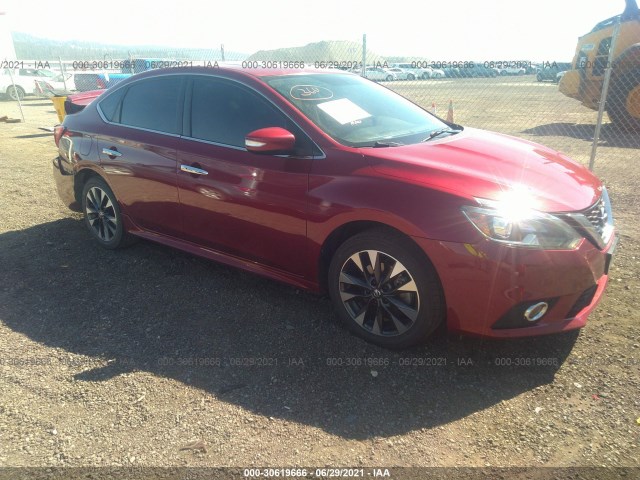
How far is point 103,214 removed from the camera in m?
4.70

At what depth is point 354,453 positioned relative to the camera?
2.29m

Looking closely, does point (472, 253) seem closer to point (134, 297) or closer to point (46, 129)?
point (134, 297)

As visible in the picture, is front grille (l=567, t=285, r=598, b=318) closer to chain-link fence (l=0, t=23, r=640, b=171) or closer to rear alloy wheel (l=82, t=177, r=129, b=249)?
rear alloy wheel (l=82, t=177, r=129, b=249)

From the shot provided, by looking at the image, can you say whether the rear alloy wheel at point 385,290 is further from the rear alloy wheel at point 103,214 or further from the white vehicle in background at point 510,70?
the white vehicle in background at point 510,70

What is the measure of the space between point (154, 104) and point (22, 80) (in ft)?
82.2

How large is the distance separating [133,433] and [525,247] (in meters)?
2.22

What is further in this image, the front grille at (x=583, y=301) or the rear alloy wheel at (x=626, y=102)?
the rear alloy wheel at (x=626, y=102)

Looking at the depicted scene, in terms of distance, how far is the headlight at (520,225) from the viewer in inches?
99.8

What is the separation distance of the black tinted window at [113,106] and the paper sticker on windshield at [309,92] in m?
1.87

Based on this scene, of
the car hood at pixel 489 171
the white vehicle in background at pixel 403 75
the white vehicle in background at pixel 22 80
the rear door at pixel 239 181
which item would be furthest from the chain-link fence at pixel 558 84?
the white vehicle in background at pixel 22 80

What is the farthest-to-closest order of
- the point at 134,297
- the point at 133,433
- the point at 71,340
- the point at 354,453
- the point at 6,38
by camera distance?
the point at 6,38
the point at 134,297
the point at 71,340
the point at 133,433
the point at 354,453

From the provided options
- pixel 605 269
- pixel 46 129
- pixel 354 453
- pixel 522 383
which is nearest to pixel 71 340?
pixel 354 453

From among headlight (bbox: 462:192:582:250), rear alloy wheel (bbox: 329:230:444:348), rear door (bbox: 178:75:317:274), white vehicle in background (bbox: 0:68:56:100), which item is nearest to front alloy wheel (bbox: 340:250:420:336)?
rear alloy wheel (bbox: 329:230:444:348)

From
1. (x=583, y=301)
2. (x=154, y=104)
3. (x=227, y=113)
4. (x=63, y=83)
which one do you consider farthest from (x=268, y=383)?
(x=63, y=83)
